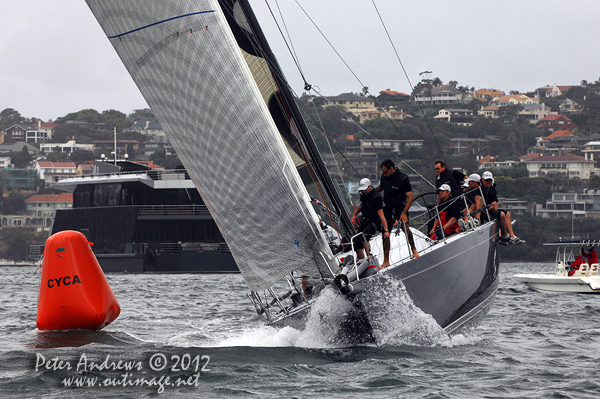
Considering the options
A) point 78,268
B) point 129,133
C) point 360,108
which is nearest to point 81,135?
point 129,133

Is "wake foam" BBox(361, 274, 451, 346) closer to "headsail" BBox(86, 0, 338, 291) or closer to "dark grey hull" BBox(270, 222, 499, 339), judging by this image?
"dark grey hull" BBox(270, 222, 499, 339)

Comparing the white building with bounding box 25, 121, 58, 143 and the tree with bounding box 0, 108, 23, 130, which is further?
the tree with bounding box 0, 108, 23, 130

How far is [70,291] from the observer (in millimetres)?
7938

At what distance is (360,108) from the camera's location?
125875mm

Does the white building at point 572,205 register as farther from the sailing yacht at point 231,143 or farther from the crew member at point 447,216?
the sailing yacht at point 231,143

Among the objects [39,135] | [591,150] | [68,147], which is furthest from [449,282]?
[39,135]

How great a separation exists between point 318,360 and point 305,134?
103 inches

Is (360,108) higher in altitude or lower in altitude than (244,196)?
higher

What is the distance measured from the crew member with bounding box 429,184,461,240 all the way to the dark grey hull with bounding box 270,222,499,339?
1.26ft

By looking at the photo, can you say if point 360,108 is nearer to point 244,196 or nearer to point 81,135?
point 81,135

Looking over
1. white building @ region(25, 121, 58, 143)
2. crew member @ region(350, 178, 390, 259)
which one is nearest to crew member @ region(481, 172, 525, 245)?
crew member @ region(350, 178, 390, 259)

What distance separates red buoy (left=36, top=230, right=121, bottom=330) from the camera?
7.92 m

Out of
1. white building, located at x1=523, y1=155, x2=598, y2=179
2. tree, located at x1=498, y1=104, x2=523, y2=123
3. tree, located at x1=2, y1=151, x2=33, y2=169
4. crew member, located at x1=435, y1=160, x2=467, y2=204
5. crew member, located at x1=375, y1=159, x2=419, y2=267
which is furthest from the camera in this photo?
tree, located at x1=2, y1=151, x2=33, y2=169

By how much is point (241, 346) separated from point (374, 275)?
1.49 meters
